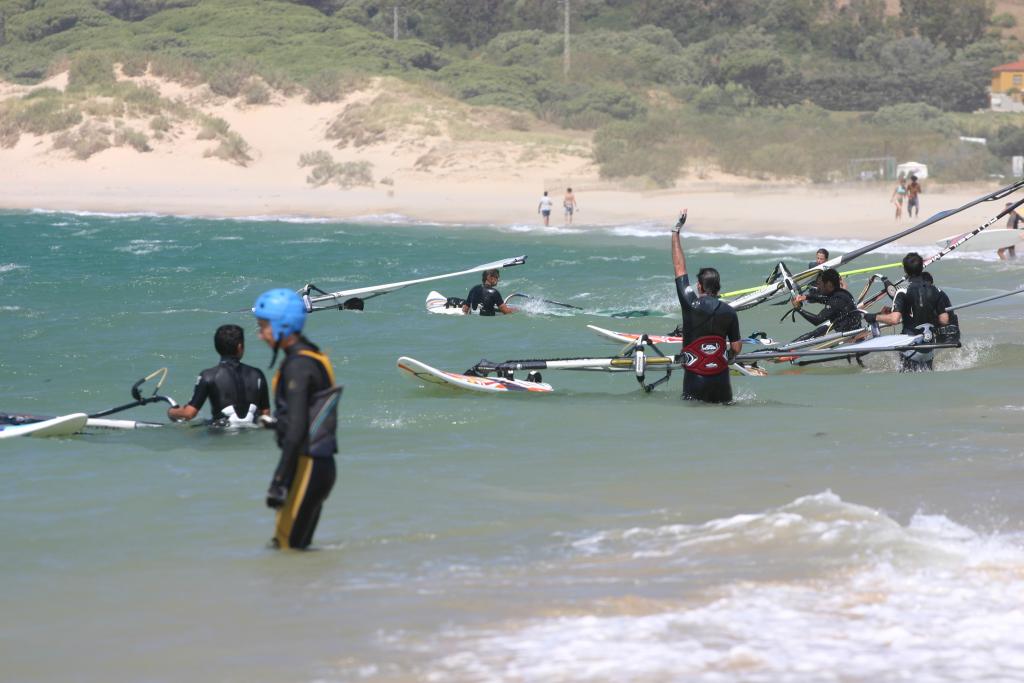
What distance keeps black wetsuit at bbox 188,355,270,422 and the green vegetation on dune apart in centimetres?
4624

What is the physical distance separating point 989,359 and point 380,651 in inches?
431

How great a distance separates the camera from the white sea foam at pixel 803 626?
16.6 feet

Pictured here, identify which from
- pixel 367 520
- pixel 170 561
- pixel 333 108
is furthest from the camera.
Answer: pixel 333 108

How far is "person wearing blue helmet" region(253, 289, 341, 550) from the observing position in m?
6.02

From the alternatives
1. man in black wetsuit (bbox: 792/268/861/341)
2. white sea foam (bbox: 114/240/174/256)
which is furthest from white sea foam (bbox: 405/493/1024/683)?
white sea foam (bbox: 114/240/174/256)

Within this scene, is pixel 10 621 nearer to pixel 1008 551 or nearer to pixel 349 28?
pixel 1008 551

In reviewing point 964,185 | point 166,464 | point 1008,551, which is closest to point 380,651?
point 1008,551

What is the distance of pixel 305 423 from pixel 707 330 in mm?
5457

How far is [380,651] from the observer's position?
5.38 metres

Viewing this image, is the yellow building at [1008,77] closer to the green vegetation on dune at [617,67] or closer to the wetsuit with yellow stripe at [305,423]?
the green vegetation on dune at [617,67]

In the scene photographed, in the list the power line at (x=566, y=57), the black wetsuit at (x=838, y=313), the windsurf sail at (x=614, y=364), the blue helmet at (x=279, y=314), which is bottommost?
the windsurf sail at (x=614, y=364)

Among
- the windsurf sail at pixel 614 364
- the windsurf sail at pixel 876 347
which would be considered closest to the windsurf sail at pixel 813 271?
the windsurf sail at pixel 876 347

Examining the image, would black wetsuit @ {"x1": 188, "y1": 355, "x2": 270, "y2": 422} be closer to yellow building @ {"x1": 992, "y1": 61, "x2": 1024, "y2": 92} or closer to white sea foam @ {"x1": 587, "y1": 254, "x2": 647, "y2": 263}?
white sea foam @ {"x1": 587, "y1": 254, "x2": 647, "y2": 263}

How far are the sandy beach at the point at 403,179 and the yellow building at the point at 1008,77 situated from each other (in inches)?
1034
